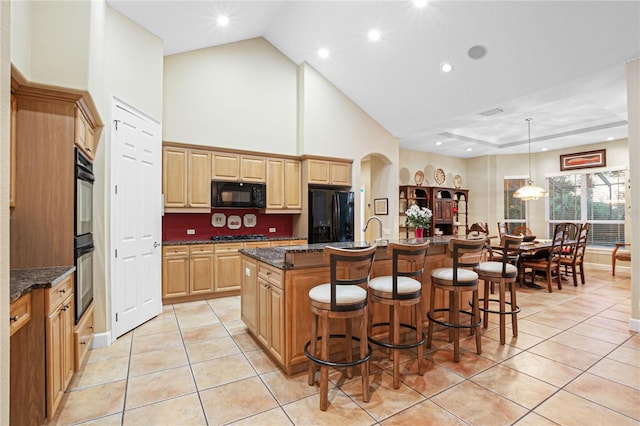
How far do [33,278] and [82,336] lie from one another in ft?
2.82

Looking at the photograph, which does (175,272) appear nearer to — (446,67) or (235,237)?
(235,237)

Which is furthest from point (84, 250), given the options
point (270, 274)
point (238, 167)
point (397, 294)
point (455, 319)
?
point (455, 319)

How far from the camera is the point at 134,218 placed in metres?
3.56

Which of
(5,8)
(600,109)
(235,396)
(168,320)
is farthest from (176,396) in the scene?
(600,109)

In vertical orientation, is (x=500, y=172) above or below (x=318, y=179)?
above

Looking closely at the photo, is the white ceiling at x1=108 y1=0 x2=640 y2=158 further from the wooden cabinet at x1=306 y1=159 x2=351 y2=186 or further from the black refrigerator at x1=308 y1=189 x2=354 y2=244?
the black refrigerator at x1=308 y1=189 x2=354 y2=244

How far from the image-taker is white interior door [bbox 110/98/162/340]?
3.29 meters

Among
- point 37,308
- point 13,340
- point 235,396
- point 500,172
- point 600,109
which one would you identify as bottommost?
point 235,396

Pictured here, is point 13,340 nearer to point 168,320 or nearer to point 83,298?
point 83,298

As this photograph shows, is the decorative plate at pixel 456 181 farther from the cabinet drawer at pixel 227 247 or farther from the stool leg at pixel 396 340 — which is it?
the stool leg at pixel 396 340

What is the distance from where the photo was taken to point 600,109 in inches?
212

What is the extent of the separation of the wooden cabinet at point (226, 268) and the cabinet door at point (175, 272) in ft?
1.48

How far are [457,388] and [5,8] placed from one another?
301cm

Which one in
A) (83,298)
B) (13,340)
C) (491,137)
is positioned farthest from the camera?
(491,137)
